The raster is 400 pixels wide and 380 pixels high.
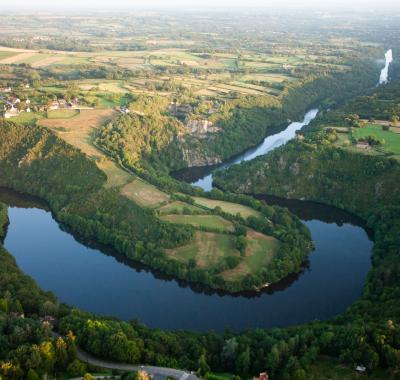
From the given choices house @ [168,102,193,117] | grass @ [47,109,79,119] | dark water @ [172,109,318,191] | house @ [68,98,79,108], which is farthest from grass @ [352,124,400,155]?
house @ [68,98,79,108]

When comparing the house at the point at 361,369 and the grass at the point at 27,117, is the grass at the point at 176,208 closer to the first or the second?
the house at the point at 361,369

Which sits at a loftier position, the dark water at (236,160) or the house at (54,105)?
the house at (54,105)

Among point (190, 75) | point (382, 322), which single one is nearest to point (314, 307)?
point (382, 322)

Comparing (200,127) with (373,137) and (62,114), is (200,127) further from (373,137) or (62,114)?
(373,137)

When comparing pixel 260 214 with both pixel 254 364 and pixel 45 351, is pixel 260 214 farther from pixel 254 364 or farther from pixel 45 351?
pixel 45 351

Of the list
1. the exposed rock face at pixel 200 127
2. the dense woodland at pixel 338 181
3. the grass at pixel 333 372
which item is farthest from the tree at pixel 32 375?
the exposed rock face at pixel 200 127

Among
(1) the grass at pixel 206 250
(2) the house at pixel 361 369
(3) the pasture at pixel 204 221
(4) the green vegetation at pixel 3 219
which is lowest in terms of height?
(4) the green vegetation at pixel 3 219
